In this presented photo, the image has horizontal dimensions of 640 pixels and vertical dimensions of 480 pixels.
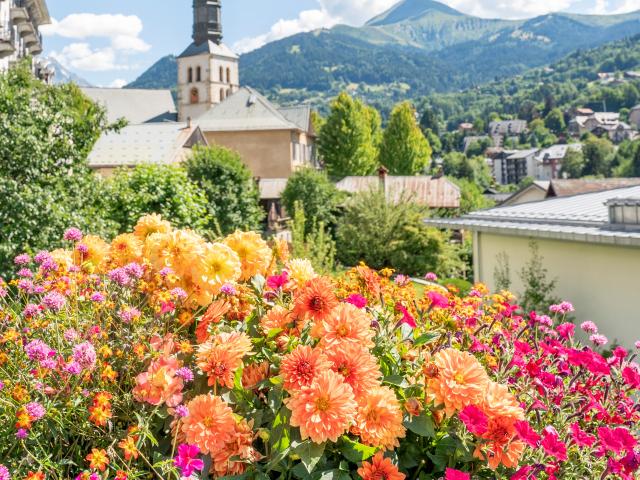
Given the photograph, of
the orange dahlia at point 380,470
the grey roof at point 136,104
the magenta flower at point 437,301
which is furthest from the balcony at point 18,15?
the grey roof at point 136,104

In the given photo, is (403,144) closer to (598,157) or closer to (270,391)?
(270,391)

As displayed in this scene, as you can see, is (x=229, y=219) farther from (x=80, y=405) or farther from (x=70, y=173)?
(x=80, y=405)

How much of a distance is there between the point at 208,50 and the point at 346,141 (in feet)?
76.3

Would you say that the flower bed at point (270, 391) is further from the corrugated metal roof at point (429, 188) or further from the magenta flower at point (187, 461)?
the corrugated metal roof at point (429, 188)

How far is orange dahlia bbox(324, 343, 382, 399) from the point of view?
1.99 metres

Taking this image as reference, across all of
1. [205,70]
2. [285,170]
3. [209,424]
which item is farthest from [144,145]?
[205,70]

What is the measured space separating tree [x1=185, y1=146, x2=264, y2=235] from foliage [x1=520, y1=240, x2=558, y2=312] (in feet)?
56.4

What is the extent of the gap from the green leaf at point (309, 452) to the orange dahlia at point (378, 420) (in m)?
0.14

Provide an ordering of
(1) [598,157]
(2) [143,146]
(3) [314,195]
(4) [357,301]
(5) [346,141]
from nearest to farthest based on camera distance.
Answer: (4) [357,301]
(3) [314,195]
(2) [143,146]
(5) [346,141]
(1) [598,157]

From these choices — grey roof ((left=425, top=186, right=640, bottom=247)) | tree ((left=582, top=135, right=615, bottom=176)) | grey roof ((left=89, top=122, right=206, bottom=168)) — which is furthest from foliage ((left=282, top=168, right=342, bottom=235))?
tree ((left=582, top=135, right=615, bottom=176))

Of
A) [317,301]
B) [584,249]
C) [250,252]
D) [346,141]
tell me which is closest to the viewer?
[317,301]

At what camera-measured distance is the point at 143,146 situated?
114 feet

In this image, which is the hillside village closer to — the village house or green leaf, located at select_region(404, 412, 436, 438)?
the village house

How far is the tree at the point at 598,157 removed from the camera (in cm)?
12319
